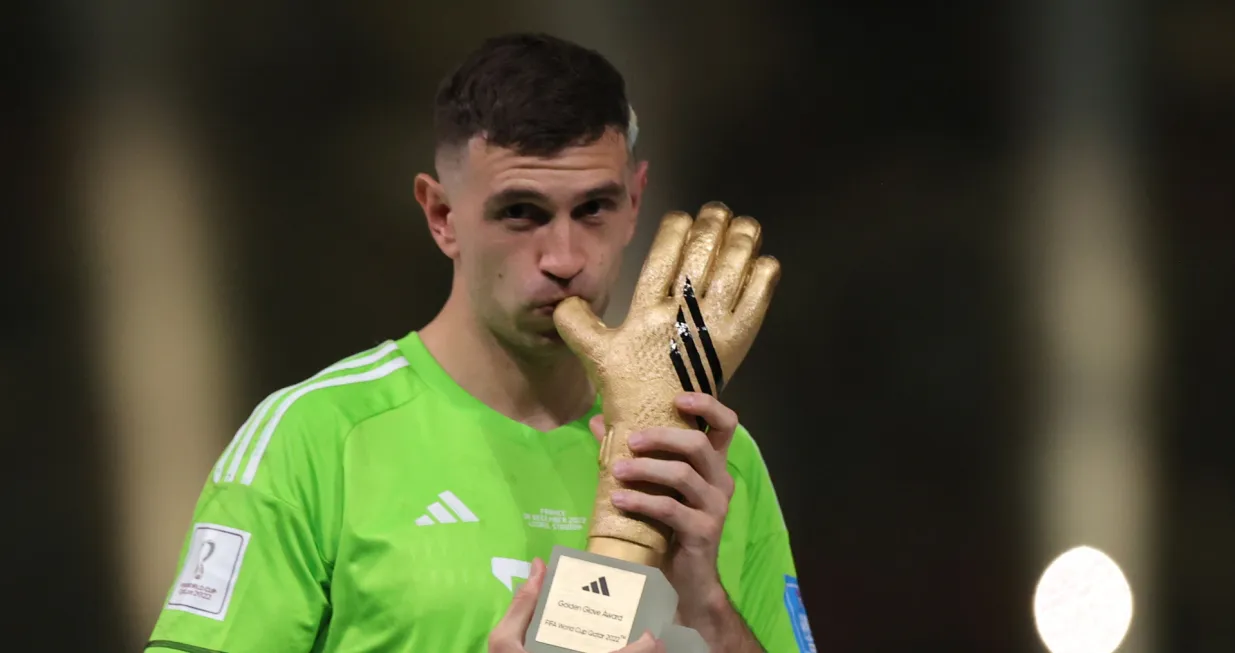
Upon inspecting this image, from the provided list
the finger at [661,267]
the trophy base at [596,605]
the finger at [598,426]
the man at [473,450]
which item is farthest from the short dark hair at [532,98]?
the trophy base at [596,605]

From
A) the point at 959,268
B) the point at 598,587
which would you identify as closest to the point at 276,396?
the point at 598,587

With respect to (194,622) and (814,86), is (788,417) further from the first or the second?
(194,622)

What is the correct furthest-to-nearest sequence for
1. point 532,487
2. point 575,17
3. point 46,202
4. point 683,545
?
point 575,17, point 46,202, point 532,487, point 683,545

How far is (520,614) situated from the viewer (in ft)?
2.56

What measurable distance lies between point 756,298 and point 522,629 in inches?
11.6

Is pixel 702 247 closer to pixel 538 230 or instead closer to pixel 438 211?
pixel 538 230

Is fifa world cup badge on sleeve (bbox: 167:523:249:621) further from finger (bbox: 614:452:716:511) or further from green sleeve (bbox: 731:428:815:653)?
green sleeve (bbox: 731:428:815:653)

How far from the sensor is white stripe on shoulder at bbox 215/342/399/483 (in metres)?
0.93

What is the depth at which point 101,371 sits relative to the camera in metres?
1.28

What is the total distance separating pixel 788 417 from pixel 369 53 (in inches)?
24.6

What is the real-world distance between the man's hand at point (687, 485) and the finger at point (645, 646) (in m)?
0.09

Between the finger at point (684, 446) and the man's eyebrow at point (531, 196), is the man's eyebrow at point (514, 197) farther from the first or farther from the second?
the finger at point (684, 446)

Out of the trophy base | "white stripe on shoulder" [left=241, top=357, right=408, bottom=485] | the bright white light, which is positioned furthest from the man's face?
the bright white light

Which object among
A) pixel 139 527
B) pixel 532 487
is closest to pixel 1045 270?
Result: pixel 532 487
